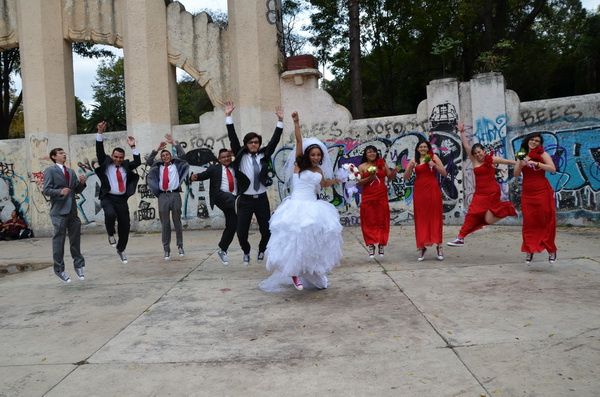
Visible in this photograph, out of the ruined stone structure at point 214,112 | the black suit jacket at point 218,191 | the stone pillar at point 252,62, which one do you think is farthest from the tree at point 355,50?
the black suit jacket at point 218,191

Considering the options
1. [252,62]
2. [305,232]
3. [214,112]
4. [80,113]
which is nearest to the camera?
[305,232]

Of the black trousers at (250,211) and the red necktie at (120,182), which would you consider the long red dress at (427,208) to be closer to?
the black trousers at (250,211)

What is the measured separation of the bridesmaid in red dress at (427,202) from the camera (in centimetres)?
758

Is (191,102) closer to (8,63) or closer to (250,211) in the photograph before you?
(8,63)

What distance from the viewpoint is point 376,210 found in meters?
7.86

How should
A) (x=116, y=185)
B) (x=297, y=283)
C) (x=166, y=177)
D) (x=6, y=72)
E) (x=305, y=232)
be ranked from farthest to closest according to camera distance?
(x=6, y=72), (x=166, y=177), (x=116, y=185), (x=297, y=283), (x=305, y=232)

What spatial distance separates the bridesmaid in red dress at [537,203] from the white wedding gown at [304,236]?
2.85 metres

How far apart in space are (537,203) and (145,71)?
9.97 meters

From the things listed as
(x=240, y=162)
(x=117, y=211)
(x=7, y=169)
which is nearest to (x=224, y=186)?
(x=240, y=162)

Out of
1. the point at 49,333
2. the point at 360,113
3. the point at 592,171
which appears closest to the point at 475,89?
the point at 592,171

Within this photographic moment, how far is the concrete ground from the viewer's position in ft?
11.1

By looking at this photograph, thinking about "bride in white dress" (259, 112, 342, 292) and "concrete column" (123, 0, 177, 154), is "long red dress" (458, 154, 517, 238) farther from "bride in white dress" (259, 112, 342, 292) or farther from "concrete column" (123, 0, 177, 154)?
"concrete column" (123, 0, 177, 154)

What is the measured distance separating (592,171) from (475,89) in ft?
9.91

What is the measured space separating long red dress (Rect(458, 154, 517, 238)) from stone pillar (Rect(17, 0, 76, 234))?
11.0m
